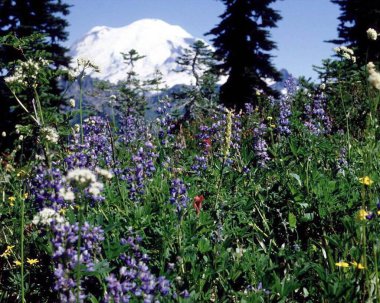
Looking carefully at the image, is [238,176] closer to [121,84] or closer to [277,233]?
[277,233]

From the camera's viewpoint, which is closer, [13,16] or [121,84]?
[13,16]

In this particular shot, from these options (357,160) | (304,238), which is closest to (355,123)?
(357,160)

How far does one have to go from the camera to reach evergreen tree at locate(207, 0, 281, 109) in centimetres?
2039

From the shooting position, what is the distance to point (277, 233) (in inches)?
123

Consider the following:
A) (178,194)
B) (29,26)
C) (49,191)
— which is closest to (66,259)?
(49,191)

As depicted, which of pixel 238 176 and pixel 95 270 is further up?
pixel 238 176

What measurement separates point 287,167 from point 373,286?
165cm

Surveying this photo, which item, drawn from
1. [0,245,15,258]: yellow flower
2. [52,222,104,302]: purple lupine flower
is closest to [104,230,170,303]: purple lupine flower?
[52,222,104,302]: purple lupine flower

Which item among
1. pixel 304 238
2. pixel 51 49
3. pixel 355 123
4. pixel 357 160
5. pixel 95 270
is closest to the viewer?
pixel 95 270

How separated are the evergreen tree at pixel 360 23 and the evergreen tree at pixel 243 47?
11.6 ft

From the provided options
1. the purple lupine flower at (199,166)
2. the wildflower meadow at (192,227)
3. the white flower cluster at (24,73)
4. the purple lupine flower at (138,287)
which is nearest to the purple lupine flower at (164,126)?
the wildflower meadow at (192,227)

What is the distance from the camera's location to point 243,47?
21.0m

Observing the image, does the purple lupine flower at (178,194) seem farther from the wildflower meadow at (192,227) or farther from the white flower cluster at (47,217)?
the white flower cluster at (47,217)

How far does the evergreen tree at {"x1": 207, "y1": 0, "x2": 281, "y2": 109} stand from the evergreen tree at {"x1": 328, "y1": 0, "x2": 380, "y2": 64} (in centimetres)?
354
